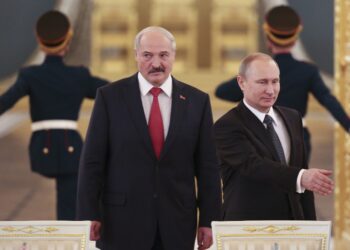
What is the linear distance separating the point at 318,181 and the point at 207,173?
0.51m

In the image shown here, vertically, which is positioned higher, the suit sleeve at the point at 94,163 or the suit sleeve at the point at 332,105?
the suit sleeve at the point at 332,105

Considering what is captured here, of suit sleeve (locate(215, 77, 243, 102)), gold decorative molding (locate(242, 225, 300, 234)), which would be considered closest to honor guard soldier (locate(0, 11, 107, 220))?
suit sleeve (locate(215, 77, 243, 102))

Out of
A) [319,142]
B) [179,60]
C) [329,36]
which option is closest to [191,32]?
[179,60]

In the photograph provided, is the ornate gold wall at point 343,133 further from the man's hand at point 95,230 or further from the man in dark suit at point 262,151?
the man's hand at point 95,230

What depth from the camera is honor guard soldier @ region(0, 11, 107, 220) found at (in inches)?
257

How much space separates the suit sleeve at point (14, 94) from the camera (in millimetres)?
6387

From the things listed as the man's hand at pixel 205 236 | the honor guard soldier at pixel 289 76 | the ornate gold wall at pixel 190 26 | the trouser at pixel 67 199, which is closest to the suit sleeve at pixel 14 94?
the trouser at pixel 67 199

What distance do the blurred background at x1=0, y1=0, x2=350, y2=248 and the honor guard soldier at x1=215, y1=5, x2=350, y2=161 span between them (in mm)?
9454

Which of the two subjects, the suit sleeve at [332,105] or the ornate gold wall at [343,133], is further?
the ornate gold wall at [343,133]

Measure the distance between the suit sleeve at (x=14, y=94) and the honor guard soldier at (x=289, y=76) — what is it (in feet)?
4.03

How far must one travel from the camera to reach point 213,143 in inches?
164

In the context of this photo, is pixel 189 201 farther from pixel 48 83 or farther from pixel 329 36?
pixel 329 36

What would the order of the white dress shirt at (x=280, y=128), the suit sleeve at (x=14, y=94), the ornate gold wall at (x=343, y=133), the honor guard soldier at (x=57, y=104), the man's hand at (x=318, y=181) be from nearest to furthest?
1. the man's hand at (x=318, y=181)
2. the white dress shirt at (x=280, y=128)
3. the suit sleeve at (x=14, y=94)
4. the honor guard soldier at (x=57, y=104)
5. the ornate gold wall at (x=343, y=133)

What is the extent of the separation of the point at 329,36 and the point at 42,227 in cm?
1507
